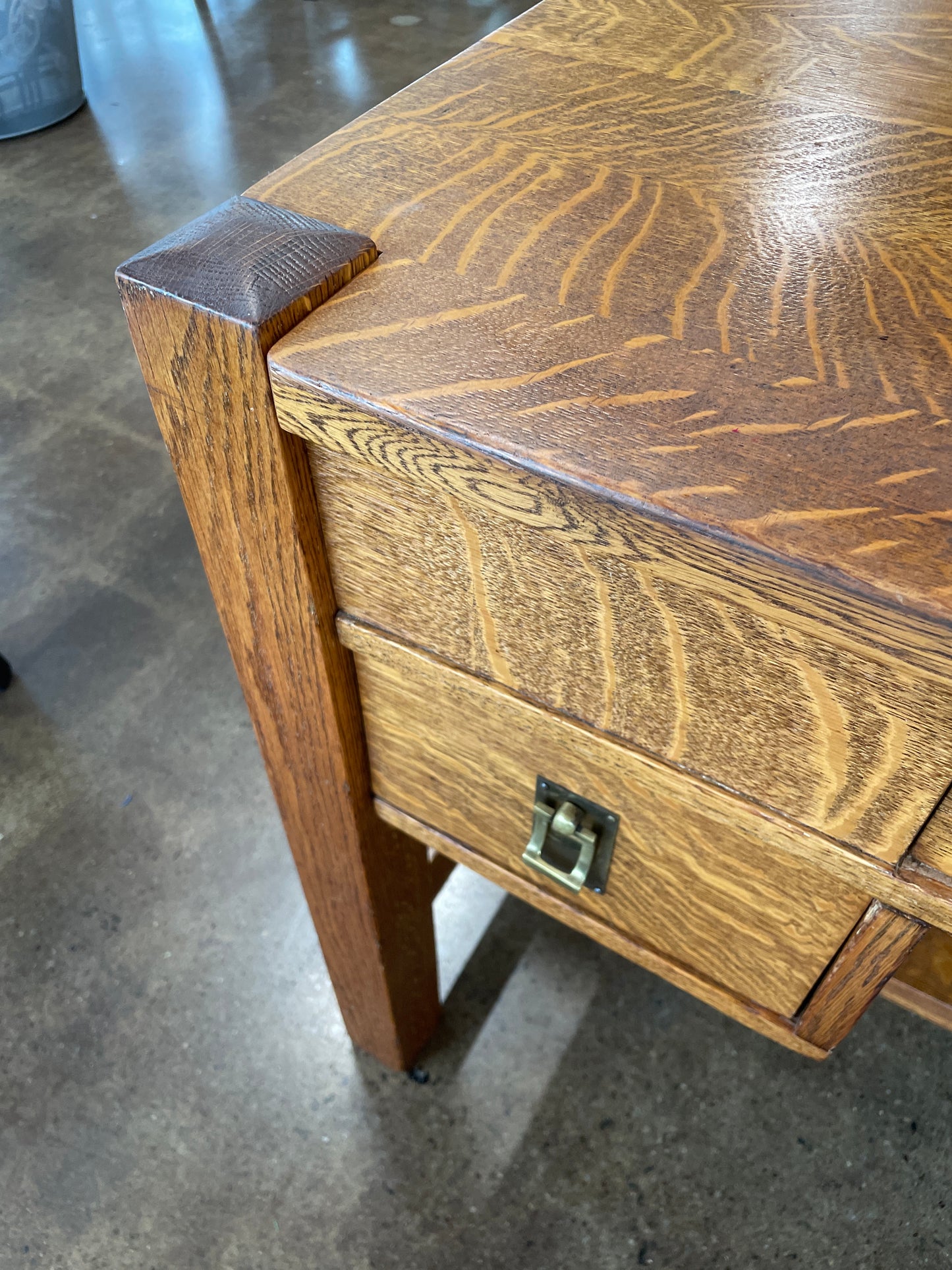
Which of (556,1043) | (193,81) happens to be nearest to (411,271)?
(556,1043)

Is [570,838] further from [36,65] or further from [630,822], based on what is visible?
[36,65]

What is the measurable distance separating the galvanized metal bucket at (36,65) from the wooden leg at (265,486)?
240 centimetres

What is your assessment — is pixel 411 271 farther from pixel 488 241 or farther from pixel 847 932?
pixel 847 932

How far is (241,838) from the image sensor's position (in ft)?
3.80

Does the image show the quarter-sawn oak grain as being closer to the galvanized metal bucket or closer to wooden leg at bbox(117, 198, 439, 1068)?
wooden leg at bbox(117, 198, 439, 1068)

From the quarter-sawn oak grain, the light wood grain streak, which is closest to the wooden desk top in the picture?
the light wood grain streak

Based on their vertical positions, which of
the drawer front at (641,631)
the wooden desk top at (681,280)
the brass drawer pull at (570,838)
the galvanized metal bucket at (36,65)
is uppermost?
the wooden desk top at (681,280)

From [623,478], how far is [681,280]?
13cm

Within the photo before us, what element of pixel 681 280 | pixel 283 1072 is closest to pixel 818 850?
pixel 681 280

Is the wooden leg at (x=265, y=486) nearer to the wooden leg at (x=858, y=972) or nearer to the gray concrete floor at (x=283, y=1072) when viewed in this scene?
the wooden leg at (x=858, y=972)

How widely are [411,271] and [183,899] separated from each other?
0.94m

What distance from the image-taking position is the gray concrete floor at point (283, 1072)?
87 centimetres

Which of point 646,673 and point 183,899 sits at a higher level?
point 646,673

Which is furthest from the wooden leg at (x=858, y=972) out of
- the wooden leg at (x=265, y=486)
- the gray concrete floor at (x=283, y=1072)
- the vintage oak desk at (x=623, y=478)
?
the gray concrete floor at (x=283, y=1072)
